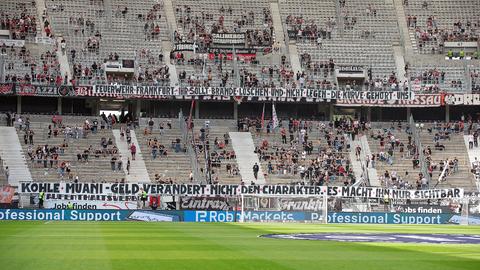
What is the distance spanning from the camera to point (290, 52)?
261ft

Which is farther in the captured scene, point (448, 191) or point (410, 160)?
point (410, 160)

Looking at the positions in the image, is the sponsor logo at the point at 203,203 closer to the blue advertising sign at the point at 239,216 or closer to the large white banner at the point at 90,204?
the blue advertising sign at the point at 239,216

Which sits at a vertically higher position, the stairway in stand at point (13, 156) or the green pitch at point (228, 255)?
the stairway in stand at point (13, 156)

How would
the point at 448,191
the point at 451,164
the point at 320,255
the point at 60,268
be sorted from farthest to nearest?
the point at 451,164 → the point at 448,191 → the point at 320,255 → the point at 60,268

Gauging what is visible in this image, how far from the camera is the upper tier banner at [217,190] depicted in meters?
56.1

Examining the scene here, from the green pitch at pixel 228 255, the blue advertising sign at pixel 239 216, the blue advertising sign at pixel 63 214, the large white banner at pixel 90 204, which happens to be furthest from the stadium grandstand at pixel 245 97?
the green pitch at pixel 228 255

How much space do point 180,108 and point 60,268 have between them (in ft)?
196

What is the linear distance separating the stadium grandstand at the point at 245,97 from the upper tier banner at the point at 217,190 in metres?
0.09

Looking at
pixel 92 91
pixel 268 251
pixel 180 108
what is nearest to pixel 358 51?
pixel 180 108

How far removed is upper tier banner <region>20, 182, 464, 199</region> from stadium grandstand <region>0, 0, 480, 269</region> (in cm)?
9

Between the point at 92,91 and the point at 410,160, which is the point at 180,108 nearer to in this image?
the point at 92,91

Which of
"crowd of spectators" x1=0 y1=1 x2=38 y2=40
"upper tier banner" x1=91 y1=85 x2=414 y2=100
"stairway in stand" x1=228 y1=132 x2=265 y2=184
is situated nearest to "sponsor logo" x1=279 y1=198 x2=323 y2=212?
"stairway in stand" x1=228 y1=132 x2=265 y2=184

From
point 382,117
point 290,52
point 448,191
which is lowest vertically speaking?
point 448,191

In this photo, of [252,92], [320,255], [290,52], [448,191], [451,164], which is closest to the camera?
[320,255]
